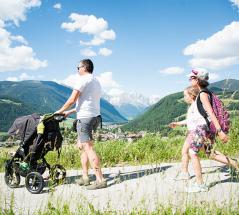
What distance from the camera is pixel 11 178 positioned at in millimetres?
7504

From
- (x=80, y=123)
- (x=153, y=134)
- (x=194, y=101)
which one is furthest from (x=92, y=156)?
(x=153, y=134)

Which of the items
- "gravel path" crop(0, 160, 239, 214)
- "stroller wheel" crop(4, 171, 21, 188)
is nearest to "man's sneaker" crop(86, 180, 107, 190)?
"gravel path" crop(0, 160, 239, 214)

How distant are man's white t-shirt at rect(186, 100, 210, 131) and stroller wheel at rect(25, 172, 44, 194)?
9.00ft

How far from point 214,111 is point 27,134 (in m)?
3.40

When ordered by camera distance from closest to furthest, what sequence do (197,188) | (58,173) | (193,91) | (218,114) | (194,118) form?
1. (197,188)
2. (218,114)
3. (194,118)
4. (193,91)
5. (58,173)

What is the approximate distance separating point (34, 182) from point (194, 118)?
3.03m

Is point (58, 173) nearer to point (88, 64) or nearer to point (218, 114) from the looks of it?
point (88, 64)

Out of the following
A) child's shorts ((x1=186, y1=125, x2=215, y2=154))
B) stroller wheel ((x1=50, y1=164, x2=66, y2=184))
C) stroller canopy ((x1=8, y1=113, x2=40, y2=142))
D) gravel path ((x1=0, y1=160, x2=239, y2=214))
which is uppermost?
stroller canopy ((x1=8, y1=113, x2=40, y2=142))

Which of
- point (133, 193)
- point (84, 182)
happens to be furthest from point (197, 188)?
point (84, 182)

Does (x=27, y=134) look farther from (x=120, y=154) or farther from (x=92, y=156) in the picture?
(x=120, y=154)

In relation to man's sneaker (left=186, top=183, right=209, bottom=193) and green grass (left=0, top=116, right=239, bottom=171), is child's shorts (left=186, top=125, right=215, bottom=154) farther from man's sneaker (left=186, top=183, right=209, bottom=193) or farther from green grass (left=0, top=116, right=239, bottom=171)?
green grass (left=0, top=116, right=239, bottom=171)

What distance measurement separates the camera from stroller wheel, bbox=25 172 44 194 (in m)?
6.84

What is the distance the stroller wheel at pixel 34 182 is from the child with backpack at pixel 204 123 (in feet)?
8.64

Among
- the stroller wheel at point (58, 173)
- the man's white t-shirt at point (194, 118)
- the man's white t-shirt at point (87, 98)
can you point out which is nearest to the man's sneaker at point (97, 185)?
the stroller wheel at point (58, 173)
